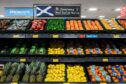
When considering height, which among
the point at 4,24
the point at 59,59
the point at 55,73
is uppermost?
the point at 4,24

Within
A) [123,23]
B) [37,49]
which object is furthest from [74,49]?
[123,23]

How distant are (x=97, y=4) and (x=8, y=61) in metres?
9.32

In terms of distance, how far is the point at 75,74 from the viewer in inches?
162

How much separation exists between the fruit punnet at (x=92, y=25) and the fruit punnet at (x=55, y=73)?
2.53 ft

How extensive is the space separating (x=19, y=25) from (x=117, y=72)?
70.2 inches

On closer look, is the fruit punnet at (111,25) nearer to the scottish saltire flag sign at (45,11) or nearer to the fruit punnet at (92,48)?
the fruit punnet at (92,48)

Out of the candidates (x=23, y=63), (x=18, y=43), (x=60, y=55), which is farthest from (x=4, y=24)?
(x=60, y=55)

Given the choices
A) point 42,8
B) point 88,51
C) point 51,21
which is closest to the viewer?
point 88,51

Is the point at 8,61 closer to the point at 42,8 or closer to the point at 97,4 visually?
the point at 42,8

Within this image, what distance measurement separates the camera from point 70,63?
15.0ft

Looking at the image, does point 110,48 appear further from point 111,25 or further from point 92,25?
point 92,25

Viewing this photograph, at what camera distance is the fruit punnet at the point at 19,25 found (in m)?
4.31

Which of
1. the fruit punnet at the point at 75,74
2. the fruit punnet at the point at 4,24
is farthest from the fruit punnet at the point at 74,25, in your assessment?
the fruit punnet at the point at 4,24

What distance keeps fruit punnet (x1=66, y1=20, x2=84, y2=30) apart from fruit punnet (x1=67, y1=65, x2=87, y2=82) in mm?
634
